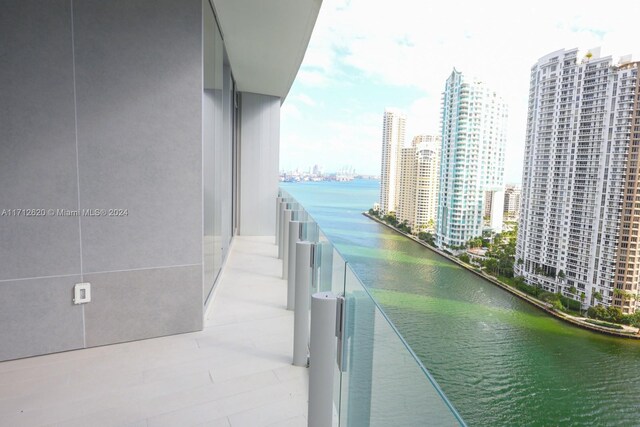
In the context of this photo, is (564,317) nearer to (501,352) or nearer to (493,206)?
(501,352)

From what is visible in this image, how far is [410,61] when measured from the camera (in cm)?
8094

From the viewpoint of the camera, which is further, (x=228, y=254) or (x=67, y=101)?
(x=228, y=254)

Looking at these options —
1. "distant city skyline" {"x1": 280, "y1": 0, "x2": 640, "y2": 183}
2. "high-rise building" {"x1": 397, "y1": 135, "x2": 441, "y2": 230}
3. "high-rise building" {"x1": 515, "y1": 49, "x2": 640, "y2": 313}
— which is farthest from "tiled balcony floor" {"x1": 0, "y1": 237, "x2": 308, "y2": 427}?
"distant city skyline" {"x1": 280, "y1": 0, "x2": 640, "y2": 183}

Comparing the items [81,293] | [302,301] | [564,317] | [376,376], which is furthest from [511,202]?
[376,376]

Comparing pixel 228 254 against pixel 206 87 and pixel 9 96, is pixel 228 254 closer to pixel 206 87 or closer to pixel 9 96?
pixel 206 87

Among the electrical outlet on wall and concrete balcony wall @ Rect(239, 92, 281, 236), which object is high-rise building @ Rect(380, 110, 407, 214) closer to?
concrete balcony wall @ Rect(239, 92, 281, 236)

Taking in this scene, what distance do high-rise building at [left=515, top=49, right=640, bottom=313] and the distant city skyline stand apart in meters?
13.4

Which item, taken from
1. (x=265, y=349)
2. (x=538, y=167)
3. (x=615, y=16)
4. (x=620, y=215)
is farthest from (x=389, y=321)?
(x=615, y=16)

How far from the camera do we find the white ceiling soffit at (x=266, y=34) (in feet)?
12.4

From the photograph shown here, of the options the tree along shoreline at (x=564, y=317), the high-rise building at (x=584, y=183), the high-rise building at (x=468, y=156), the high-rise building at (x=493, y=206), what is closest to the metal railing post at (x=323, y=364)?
the tree along shoreline at (x=564, y=317)

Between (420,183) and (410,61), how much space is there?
43.1m

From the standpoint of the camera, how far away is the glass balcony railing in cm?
90

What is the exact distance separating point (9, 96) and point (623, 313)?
38.2 metres

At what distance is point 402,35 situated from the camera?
265 feet
